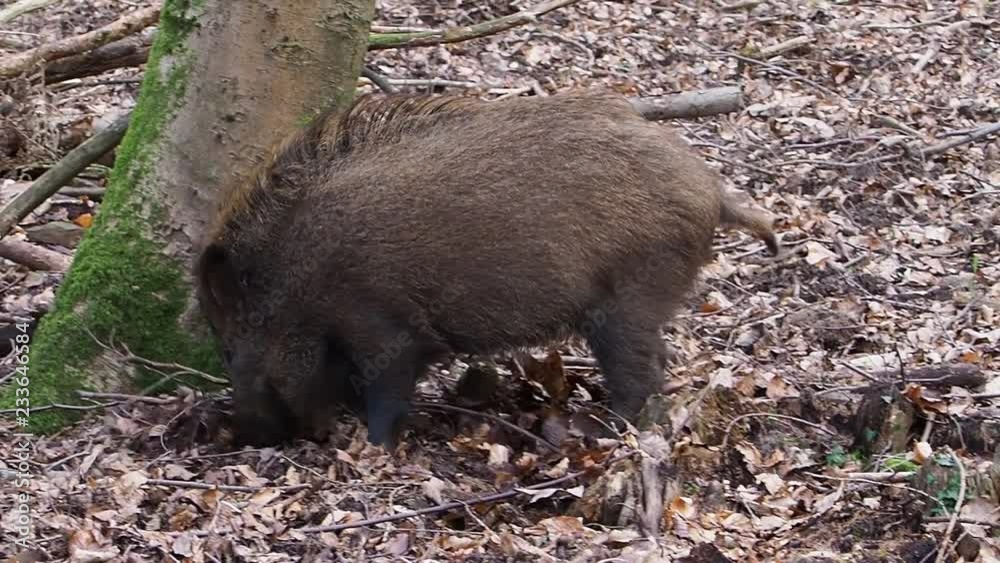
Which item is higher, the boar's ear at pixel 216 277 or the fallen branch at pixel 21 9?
the fallen branch at pixel 21 9

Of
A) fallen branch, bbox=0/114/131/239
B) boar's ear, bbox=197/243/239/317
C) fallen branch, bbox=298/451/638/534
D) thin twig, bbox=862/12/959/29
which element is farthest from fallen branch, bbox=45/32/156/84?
thin twig, bbox=862/12/959/29

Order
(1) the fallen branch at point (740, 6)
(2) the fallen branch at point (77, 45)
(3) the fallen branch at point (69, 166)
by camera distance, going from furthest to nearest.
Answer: (1) the fallen branch at point (740, 6) < (2) the fallen branch at point (77, 45) < (3) the fallen branch at point (69, 166)

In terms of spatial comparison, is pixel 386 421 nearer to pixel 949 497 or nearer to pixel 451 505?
pixel 451 505

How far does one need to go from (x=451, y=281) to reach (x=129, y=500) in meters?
1.38

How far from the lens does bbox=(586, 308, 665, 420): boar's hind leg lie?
4883mm

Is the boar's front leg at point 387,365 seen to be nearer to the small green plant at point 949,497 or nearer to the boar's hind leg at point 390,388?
the boar's hind leg at point 390,388

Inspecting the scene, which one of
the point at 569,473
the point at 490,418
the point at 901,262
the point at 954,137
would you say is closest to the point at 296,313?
the point at 490,418

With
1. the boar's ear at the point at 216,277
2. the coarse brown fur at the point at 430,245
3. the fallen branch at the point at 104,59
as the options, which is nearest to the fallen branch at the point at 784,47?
the fallen branch at the point at 104,59

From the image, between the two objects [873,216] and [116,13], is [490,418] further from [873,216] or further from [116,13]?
[116,13]

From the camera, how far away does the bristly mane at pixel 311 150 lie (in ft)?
15.4

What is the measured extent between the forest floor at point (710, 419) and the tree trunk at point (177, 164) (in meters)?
0.24

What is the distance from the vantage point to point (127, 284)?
191 inches


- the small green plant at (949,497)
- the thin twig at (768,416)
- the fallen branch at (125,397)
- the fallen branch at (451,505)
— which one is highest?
the small green plant at (949,497)

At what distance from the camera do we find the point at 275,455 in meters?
4.68
